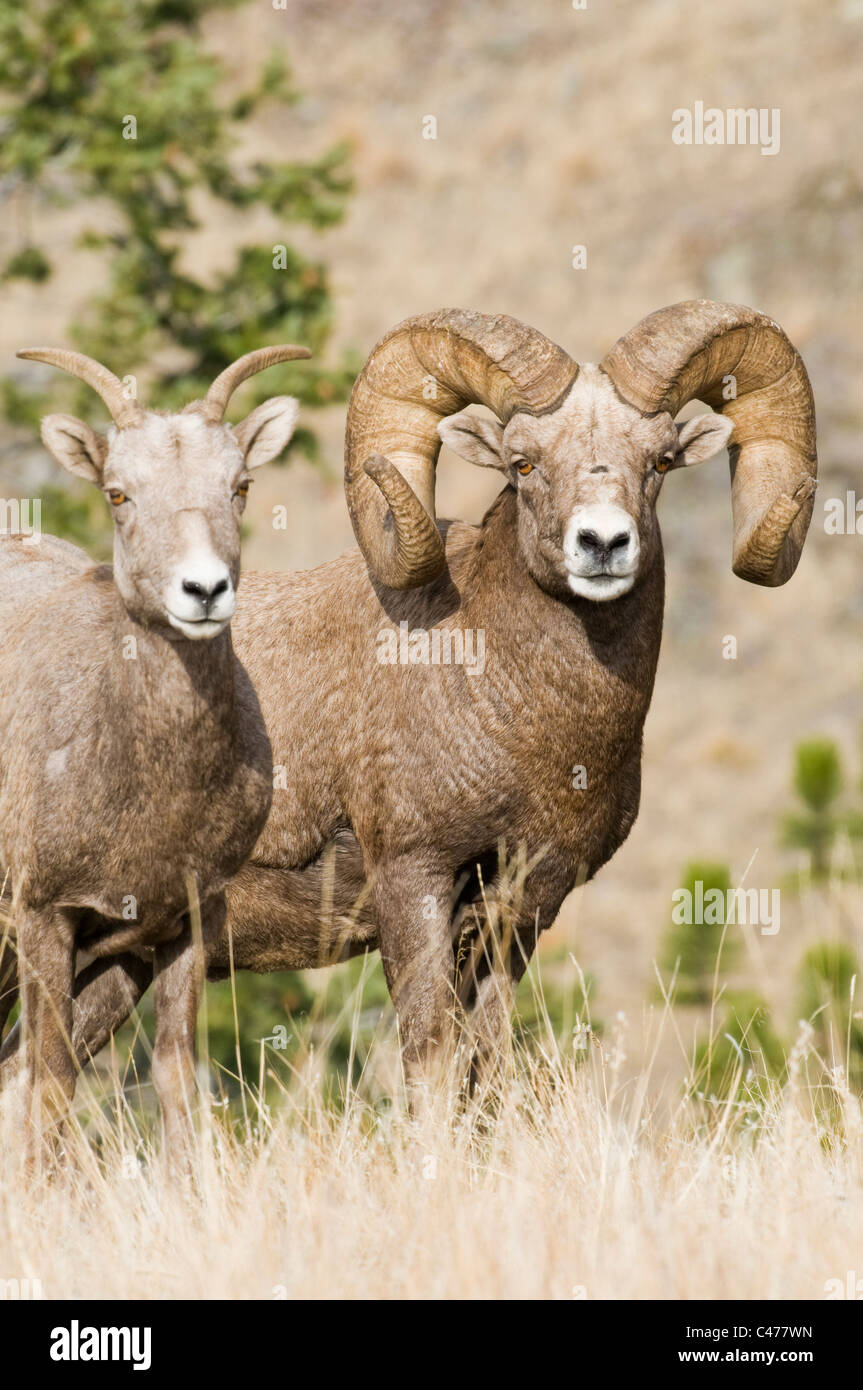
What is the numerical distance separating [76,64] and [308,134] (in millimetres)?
31091

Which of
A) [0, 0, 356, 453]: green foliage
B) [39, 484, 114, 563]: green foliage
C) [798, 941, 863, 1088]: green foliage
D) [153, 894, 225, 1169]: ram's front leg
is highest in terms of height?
[0, 0, 356, 453]: green foliage

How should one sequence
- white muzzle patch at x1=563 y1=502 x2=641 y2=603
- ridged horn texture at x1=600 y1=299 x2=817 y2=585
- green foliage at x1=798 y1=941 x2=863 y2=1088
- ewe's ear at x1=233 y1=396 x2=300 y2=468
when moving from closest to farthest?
white muzzle patch at x1=563 y1=502 x2=641 y2=603
ewe's ear at x1=233 y1=396 x2=300 y2=468
ridged horn texture at x1=600 y1=299 x2=817 y2=585
green foliage at x1=798 y1=941 x2=863 y2=1088

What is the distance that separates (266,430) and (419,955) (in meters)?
2.36

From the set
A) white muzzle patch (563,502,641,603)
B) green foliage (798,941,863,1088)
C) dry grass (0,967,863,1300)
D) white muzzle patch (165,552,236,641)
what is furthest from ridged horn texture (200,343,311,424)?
green foliage (798,941,863,1088)

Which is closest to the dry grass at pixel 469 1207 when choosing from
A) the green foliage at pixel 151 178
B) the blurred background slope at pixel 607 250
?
the green foliage at pixel 151 178

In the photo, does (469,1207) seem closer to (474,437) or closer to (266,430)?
(266,430)

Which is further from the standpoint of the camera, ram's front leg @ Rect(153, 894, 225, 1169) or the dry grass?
ram's front leg @ Rect(153, 894, 225, 1169)

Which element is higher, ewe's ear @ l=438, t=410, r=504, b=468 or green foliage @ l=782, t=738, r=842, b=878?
ewe's ear @ l=438, t=410, r=504, b=468

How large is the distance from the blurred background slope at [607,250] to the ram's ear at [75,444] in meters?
9.84

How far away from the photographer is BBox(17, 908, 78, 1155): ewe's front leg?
7.32 metres

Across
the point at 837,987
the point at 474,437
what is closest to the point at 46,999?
the point at 474,437

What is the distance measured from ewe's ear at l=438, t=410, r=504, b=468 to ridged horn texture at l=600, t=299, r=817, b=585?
0.62m

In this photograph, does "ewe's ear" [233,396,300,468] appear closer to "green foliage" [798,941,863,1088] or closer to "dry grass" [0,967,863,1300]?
"dry grass" [0,967,863,1300]

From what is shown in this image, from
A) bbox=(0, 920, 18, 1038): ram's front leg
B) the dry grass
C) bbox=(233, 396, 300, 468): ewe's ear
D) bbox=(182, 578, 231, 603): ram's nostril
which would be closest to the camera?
the dry grass
